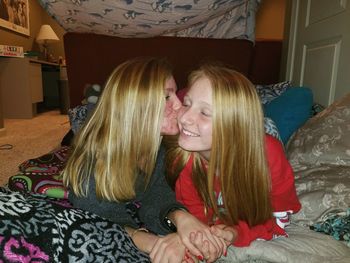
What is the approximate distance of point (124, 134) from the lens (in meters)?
0.85

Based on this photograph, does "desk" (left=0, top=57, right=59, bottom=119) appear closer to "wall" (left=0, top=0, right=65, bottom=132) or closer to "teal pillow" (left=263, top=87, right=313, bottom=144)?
"wall" (left=0, top=0, right=65, bottom=132)

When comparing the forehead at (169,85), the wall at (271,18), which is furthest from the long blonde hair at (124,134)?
the wall at (271,18)

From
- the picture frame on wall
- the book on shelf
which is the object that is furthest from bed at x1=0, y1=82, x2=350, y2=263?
the picture frame on wall

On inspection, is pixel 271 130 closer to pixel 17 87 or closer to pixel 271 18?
pixel 17 87

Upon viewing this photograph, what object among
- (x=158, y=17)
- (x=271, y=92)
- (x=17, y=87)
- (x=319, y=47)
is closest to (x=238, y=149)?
(x=271, y=92)

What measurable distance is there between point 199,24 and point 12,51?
271 centimetres

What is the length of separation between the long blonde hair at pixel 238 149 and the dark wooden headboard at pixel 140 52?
0.90m

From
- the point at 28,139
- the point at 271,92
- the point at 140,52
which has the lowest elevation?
the point at 28,139

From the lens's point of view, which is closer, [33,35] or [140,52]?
[140,52]

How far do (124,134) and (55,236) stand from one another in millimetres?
357

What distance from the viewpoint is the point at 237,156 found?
0.76m

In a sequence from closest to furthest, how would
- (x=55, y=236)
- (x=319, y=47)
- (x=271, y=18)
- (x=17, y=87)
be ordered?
1. (x=55, y=236)
2. (x=319, y=47)
3. (x=17, y=87)
4. (x=271, y=18)

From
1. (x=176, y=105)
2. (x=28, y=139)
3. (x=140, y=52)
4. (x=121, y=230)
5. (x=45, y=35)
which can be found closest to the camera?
(x=121, y=230)

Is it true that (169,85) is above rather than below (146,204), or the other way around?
above
